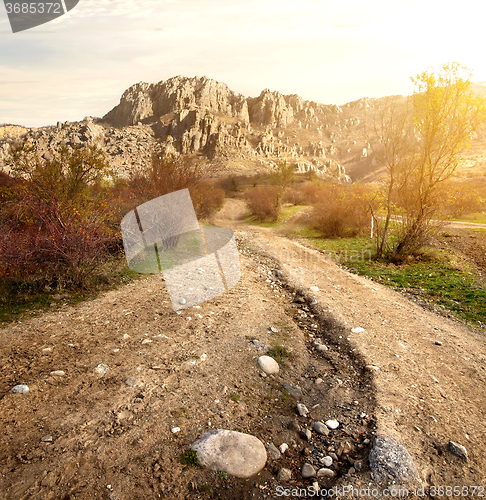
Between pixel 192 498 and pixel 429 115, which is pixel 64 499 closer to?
pixel 192 498

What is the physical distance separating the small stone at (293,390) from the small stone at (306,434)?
20.5 inches

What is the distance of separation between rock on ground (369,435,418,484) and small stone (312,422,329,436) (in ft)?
1.51

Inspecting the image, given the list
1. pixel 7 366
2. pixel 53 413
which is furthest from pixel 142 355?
pixel 7 366

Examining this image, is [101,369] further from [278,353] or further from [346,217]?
[346,217]

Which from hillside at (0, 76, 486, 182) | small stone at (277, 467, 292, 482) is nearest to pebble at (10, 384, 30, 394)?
small stone at (277, 467, 292, 482)

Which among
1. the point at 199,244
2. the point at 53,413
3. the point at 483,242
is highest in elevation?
the point at 53,413

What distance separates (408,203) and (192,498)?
35.4 ft

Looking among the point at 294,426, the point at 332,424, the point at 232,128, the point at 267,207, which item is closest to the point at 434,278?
the point at 332,424

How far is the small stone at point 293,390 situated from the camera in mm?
3681

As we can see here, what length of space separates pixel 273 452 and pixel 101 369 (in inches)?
92.8

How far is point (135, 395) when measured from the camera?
346 cm

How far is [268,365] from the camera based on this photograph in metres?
4.17

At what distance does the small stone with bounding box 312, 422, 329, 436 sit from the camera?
3129 mm

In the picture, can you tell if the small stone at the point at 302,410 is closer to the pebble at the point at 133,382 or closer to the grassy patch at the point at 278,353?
the grassy patch at the point at 278,353
